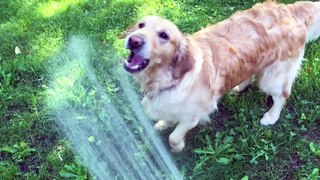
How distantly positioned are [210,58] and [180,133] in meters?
0.65

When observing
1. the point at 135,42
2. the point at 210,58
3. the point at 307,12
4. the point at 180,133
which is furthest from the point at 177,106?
the point at 307,12

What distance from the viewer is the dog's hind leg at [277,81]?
408cm

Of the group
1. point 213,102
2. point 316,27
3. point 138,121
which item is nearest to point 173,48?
point 213,102

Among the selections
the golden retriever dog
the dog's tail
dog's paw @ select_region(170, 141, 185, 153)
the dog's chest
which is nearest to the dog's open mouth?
the golden retriever dog

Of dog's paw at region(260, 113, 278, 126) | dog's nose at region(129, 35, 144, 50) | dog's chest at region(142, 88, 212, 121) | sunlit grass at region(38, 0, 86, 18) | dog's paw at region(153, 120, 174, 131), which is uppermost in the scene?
dog's nose at region(129, 35, 144, 50)

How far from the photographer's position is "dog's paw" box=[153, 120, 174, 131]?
4301 millimetres

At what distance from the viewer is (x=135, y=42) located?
331cm

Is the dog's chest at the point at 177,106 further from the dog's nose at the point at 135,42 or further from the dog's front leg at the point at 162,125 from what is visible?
the dog's nose at the point at 135,42

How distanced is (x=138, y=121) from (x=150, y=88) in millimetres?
754

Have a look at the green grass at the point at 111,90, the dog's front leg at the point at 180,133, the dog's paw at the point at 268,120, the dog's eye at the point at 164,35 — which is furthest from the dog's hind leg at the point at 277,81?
the dog's eye at the point at 164,35

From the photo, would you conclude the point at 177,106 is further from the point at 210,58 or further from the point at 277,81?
the point at 277,81

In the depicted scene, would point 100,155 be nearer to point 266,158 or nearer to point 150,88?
point 150,88

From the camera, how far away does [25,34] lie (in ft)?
17.7

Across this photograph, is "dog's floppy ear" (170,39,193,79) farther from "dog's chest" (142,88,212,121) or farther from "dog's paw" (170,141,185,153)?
"dog's paw" (170,141,185,153)
